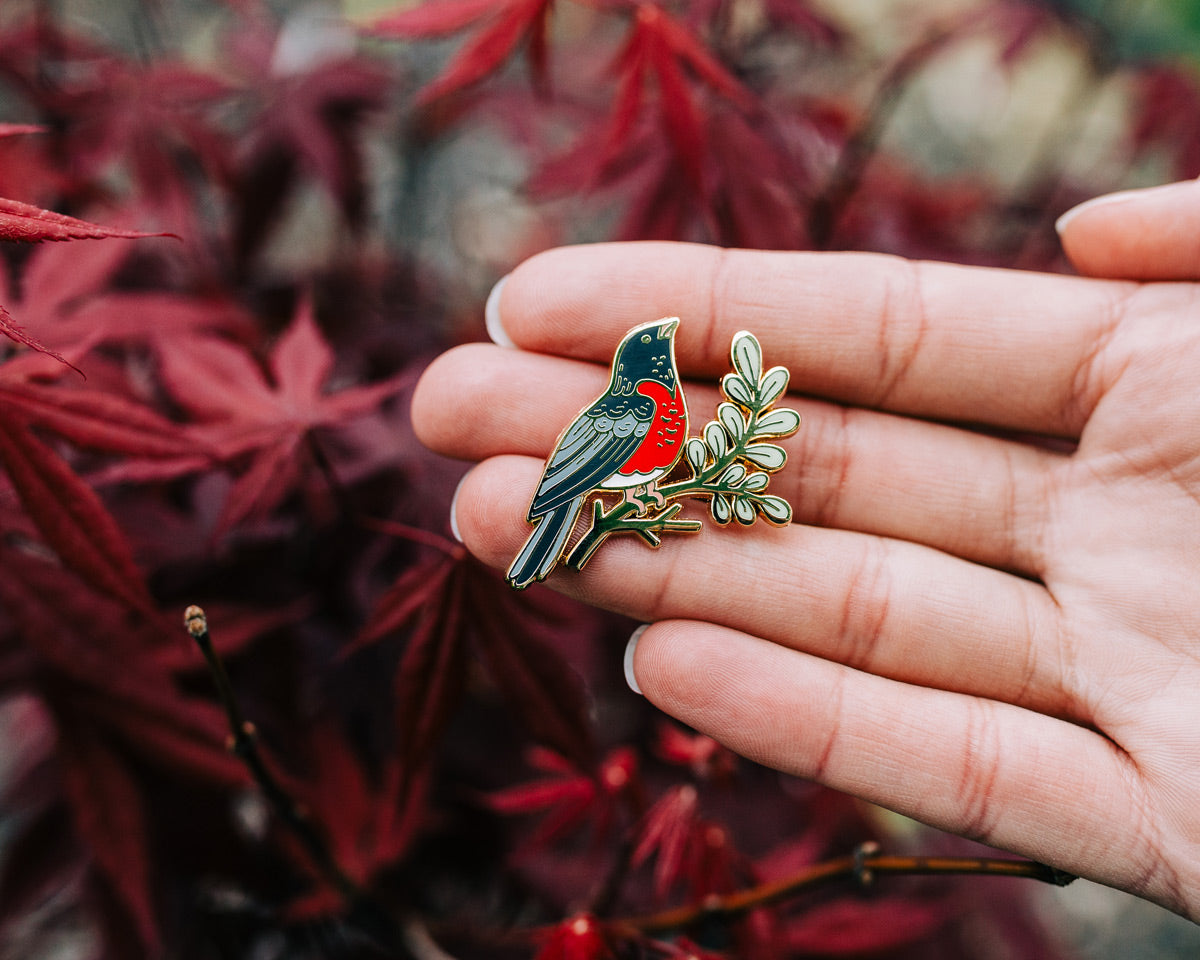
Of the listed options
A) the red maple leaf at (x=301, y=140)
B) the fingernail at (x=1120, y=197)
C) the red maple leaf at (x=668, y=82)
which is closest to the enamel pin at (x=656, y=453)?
the red maple leaf at (x=668, y=82)

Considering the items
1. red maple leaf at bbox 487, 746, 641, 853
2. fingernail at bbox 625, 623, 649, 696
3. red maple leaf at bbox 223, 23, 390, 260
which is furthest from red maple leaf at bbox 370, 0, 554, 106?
red maple leaf at bbox 487, 746, 641, 853

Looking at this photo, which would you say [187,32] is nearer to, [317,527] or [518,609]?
[317,527]

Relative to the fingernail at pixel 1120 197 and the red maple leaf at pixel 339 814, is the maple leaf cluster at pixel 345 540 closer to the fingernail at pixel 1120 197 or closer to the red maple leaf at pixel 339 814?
the red maple leaf at pixel 339 814

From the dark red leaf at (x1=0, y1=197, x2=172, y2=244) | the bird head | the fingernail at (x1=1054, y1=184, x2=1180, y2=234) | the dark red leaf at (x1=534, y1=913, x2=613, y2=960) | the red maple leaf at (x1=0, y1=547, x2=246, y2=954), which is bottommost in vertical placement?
the dark red leaf at (x1=534, y1=913, x2=613, y2=960)

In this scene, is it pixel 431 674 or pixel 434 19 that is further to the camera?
pixel 434 19

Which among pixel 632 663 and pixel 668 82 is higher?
pixel 668 82

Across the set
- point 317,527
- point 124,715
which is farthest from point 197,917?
point 317,527

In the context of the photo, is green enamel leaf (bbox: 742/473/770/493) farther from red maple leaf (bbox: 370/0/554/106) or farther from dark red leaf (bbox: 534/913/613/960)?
red maple leaf (bbox: 370/0/554/106)

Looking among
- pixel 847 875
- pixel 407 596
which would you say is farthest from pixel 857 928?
pixel 407 596

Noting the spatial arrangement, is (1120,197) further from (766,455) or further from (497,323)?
(497,323)
